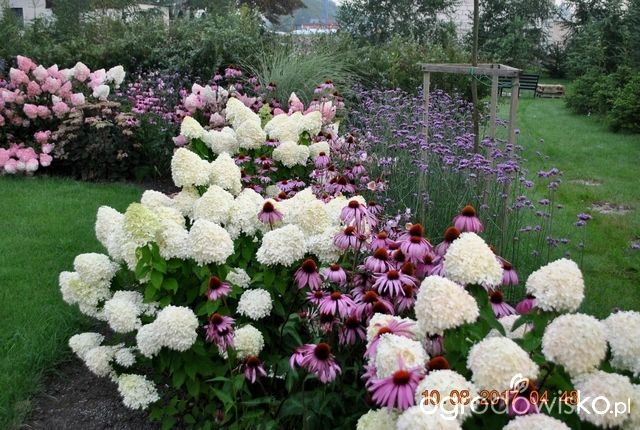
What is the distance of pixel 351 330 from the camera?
6.92 feet

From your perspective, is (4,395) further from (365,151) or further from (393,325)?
(365,151)

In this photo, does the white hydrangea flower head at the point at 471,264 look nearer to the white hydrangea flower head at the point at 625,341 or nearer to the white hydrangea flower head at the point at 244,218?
the white hydrangea flower head at the point at 625,341

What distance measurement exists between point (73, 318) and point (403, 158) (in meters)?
2.41

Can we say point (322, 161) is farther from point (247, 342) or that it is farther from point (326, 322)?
point (326, 322)

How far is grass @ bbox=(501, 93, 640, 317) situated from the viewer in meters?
4.25

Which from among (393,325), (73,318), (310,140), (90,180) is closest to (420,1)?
(90,180)

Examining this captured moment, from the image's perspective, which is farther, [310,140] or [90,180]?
[90,180]

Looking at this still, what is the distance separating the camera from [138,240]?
8.25 ft

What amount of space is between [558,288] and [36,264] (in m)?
3.52

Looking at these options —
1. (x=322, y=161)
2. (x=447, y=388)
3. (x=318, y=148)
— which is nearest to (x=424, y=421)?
(x=447, y=388)

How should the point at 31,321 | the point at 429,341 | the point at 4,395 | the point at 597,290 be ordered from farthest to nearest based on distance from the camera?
the point at 597,290 → the point at 31,321 → the point at 4,395 → the point at 429,341

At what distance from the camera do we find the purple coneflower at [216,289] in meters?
2.37

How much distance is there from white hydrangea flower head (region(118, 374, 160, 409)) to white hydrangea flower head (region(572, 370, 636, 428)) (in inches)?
67.5

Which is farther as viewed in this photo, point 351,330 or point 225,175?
point 225,175
